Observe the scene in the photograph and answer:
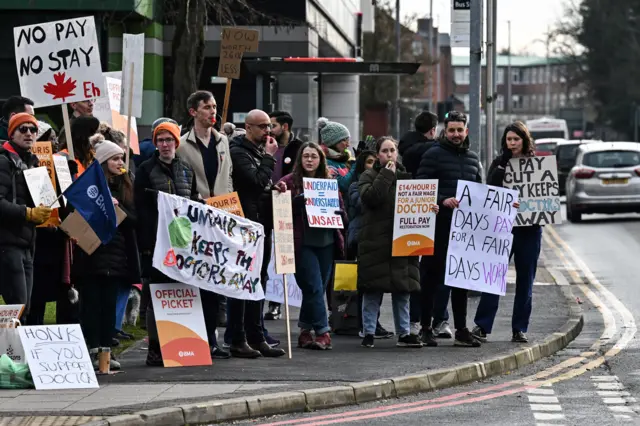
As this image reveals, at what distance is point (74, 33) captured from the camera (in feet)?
40.9

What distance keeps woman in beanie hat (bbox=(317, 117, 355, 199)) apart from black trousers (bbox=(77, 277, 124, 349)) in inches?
136

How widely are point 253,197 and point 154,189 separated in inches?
45.6

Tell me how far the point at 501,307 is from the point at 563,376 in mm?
4960

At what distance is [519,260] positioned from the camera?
552 inches

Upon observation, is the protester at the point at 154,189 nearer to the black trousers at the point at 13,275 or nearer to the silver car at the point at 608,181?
the black trousers at the point at 13,275

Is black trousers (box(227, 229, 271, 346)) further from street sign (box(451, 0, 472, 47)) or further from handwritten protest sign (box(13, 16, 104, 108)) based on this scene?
street sign (box(451, 0, 472, 47))

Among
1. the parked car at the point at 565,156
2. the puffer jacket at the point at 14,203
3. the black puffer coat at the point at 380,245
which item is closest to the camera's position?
the puffer jacket at the point at 14,203

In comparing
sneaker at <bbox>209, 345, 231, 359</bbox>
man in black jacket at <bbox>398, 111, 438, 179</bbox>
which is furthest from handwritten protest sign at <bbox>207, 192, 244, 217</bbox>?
man in black jacket at <bbox>398, 111, 438, 179</bbox>

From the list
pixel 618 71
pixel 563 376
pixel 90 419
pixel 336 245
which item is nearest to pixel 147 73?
pixel 336 245

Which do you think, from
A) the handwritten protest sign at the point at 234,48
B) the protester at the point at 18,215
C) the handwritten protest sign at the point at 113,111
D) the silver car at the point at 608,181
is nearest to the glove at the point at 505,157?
the handwritten protest sign at the point at 234,48

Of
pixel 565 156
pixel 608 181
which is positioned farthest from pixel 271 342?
pixel 565 156

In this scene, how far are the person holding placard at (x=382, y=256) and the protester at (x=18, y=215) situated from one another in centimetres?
315

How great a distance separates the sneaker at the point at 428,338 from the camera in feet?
44.8

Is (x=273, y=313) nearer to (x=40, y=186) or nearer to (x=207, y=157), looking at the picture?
(x=207, y=157)
